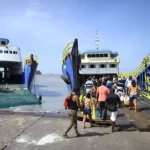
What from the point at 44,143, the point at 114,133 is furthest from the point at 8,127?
the point at 114,133

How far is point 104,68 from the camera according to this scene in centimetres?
3366

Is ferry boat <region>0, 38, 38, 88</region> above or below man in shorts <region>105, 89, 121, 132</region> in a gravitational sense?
above

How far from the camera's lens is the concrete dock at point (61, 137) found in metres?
6.34

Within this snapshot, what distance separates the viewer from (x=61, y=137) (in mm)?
7223

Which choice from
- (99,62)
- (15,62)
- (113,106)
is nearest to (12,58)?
(15,62)

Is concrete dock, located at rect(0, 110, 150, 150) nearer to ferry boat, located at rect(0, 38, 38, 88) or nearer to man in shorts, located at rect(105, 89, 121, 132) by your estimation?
man in shorts, located at rect(105, 89, 121, 132)

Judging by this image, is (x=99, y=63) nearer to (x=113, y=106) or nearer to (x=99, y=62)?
(x=99, y=62)

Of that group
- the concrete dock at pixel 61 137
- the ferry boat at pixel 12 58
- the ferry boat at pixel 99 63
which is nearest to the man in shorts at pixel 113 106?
the concrete dock at pixel 61 137

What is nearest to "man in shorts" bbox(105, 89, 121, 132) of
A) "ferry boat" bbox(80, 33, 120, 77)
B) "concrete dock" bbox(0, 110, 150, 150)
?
"concrete dock" bbox(0, 110, 150, 150)

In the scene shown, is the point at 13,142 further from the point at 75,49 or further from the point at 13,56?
the point at 13,56

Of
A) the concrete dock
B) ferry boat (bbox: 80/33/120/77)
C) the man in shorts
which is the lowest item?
the concrete dock

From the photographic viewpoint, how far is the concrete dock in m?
6.34

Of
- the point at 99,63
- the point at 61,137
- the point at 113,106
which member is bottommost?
the point at 61,137

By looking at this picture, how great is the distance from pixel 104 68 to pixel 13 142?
90.4ft
